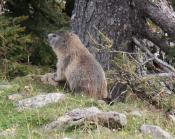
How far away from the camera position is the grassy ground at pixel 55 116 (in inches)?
247

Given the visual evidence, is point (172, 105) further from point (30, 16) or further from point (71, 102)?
point (30, 16)

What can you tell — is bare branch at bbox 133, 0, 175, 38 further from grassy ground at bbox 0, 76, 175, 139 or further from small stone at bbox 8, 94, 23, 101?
small stone at bbox 8, 94, 23, 101

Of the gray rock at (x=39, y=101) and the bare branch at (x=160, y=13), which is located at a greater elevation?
the bare branch at (x=160, y=13)

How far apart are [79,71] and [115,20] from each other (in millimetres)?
2079

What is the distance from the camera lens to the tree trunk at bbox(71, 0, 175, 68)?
1006cm

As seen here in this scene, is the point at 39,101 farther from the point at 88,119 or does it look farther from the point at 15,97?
the point at 88,119

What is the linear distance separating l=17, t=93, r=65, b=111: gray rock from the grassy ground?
3.9 inches

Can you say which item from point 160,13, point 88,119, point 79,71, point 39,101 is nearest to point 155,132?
point 88,119

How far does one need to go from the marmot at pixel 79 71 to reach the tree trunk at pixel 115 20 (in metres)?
1.21

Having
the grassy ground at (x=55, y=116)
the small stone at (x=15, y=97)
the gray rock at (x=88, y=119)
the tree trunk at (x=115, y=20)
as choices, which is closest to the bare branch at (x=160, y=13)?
the tree trunk at (x=115, y=20)

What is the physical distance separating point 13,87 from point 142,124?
2.39 meters

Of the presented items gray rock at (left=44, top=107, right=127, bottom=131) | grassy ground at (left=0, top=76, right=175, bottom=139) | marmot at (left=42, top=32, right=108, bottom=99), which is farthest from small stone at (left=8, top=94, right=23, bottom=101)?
gray rock at (left=44, top=107, right=127, bottom=131)

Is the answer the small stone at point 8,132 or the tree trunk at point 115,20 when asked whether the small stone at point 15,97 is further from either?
the tree trunk at point 115,20

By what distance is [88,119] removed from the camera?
6.54 m
